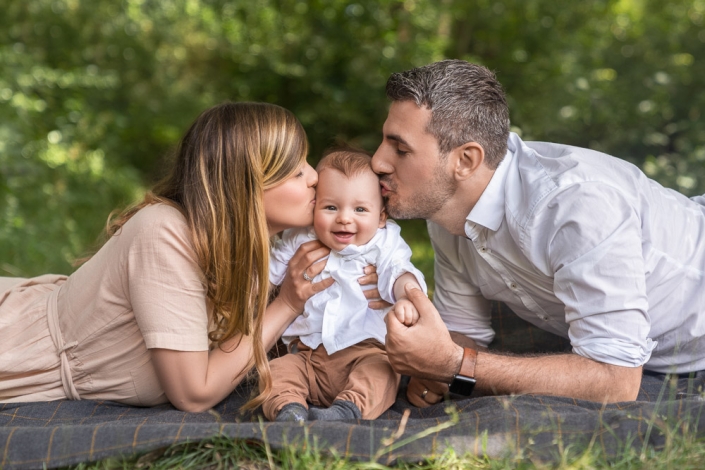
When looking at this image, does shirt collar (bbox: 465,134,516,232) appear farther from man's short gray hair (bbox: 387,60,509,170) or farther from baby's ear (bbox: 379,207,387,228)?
baby's ear (bbox: 379,207,387,228)

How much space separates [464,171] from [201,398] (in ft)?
4.73

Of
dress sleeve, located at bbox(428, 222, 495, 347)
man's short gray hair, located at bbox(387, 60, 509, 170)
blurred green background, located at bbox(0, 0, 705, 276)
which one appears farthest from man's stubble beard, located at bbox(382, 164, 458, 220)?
blurred green background, located at bbox(0, 0, 705, 276)

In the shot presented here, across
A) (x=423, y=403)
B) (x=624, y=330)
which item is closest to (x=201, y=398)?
(x=423, y=403)

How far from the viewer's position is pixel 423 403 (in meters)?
2.98

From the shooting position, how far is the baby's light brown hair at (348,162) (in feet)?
9.68

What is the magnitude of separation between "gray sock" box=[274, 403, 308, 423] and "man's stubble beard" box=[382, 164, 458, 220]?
0.91 m

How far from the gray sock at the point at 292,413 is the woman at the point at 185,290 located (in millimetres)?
151

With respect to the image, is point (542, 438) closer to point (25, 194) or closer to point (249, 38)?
point (25, 194)

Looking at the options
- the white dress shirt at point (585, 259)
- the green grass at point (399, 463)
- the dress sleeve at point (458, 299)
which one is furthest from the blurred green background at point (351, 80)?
the green grass at point (399, 463)

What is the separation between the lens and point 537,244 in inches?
111

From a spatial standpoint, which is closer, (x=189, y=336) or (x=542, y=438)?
(x=542, y=438)

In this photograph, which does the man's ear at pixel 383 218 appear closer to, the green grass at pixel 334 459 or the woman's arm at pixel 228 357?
the woman's arm at pixel 228 357

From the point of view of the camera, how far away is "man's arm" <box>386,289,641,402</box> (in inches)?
104

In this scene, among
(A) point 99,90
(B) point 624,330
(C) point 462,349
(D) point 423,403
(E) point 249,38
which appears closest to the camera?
(B) point 624,330
